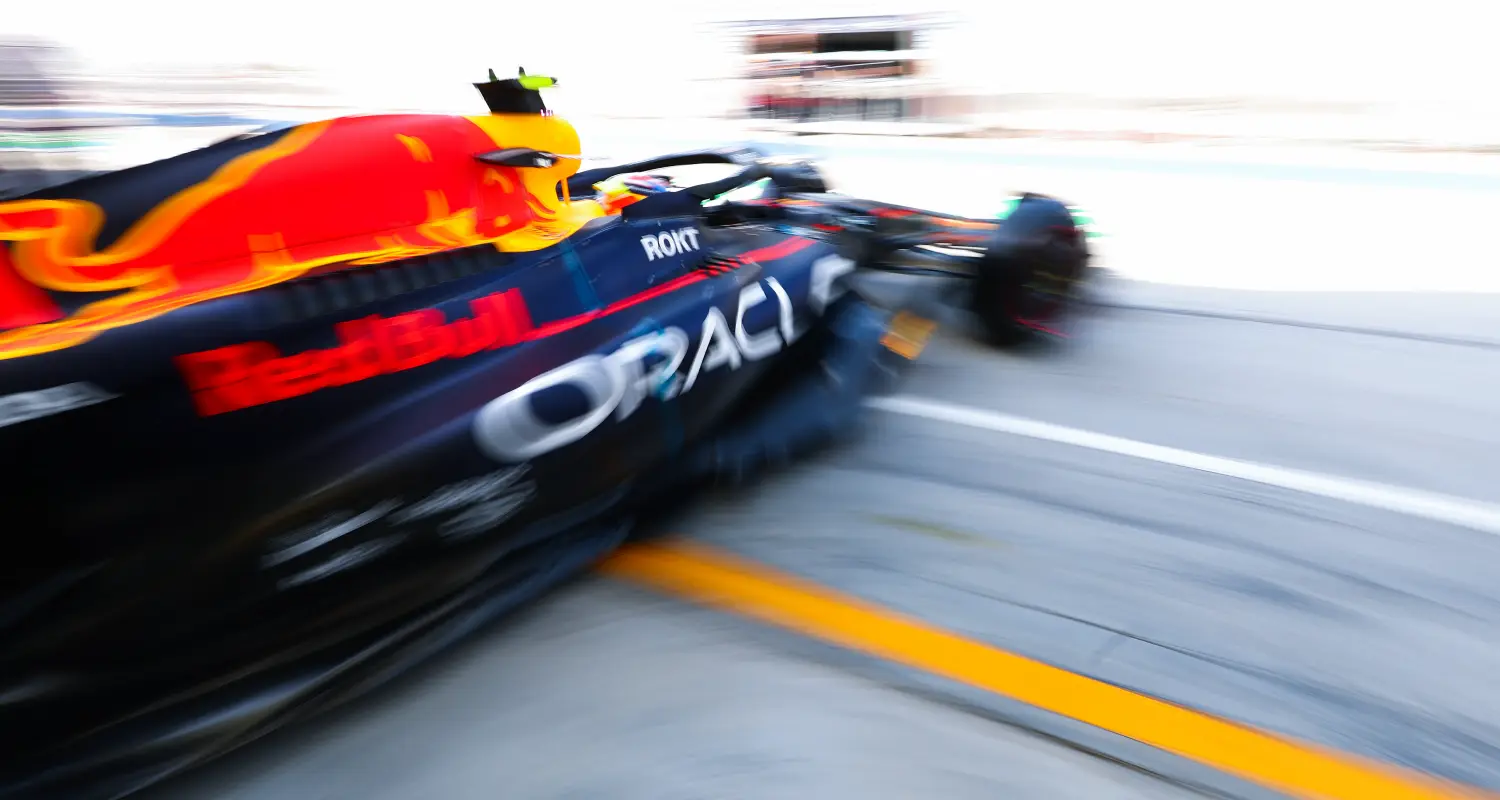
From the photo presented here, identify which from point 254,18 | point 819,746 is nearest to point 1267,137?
point 819,746

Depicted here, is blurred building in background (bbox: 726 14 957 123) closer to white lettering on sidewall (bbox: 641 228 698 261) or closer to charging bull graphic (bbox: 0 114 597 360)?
white lettering on sidewall (bbox: 641 228 698 261)

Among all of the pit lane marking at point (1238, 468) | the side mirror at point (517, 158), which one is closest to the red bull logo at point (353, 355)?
the side mirror at point (517, 158)

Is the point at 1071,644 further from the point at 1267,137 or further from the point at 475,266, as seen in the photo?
the point at 1267,137

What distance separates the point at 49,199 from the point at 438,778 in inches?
46.4

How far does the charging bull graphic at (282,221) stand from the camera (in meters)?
1.66

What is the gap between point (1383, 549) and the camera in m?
2.50

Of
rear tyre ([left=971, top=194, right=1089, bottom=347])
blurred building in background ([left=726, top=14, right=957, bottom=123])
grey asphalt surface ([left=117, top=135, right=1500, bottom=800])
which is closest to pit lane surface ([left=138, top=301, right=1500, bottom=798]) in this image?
grey asphalt surface ([left=117, top=135, right=1500, bottom=800])

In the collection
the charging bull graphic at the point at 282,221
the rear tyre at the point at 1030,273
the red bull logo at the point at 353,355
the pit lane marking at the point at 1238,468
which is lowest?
the pit lane marking at the point at 1238,468

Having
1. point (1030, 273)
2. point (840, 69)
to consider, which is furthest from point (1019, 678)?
point (840, 69)

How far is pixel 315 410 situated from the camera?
5.69 feet

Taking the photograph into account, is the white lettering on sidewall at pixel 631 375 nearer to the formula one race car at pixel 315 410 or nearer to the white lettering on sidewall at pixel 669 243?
the formula one race car at pixel 315 410

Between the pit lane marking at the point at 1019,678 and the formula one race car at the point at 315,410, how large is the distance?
206 millimetres

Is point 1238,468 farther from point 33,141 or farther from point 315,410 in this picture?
point 33,141

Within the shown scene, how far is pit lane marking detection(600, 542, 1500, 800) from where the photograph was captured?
1.77m
